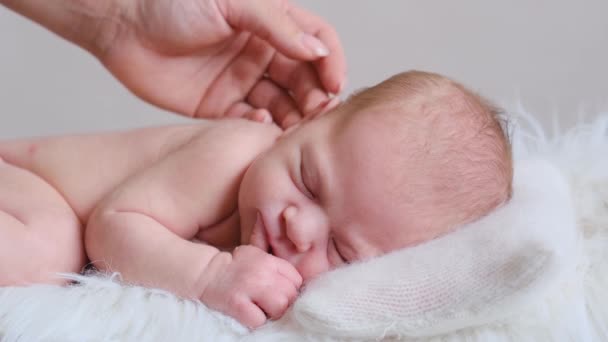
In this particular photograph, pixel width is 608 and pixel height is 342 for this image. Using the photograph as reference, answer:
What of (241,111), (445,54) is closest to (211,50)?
(241,111)

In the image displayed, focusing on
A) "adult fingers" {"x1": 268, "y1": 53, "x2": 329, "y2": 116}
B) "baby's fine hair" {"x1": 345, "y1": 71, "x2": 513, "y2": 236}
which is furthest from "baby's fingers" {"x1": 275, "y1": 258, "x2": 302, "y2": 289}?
"adult fingers" {"x1": 268, "y1": 53, "x2": 329, "y2": 116}

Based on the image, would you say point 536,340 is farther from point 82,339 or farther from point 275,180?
point 82,339

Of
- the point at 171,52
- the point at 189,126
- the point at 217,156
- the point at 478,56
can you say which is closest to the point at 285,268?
the point at 217,156

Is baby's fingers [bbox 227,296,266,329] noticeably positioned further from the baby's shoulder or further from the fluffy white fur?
the baby's shoulder

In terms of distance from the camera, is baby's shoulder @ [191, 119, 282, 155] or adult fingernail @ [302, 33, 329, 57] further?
adult fingernail @ [302, 33, 329, 57]

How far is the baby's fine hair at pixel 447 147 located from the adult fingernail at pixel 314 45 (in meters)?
0.33

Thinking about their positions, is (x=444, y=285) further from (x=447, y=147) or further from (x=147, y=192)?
(x=147, y=192)

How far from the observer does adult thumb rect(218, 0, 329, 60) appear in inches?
54.8

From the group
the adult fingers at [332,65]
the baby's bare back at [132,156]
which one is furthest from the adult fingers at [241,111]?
the baby's bare back at [132,156]

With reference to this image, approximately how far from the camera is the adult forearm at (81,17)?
4.65ft

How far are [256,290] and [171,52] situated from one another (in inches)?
28.0

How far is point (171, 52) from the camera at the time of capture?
1494mm

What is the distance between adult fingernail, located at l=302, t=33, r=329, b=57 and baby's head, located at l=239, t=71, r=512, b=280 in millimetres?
357

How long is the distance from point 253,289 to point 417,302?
212mm
